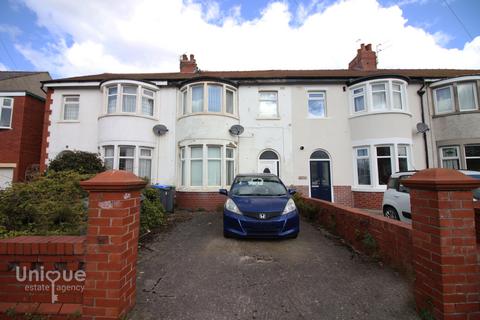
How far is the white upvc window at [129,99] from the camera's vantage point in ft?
33.9

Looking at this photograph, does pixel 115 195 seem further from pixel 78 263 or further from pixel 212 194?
pixel 212 194

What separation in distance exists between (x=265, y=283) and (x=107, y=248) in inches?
79.3

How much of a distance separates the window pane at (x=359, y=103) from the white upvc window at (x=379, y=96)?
430 millimetres

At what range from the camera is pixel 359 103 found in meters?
10.8

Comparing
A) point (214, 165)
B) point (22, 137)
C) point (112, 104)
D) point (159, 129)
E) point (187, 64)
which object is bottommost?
point (214, 165)

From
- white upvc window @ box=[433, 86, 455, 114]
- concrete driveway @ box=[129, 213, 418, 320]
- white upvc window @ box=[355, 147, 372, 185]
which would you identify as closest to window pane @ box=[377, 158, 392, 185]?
white upvc window @ box=[355, 147, 372, 185]

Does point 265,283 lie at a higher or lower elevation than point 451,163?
lower

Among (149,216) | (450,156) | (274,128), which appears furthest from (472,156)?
(149,216)

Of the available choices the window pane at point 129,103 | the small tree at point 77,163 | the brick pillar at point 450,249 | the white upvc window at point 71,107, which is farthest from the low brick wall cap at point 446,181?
the white upvc window at point 71,107

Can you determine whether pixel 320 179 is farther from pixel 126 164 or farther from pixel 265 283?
pixel 126 164

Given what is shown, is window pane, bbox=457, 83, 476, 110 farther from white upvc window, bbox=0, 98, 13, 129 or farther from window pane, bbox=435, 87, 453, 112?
white upvc window, bbox=0, 98, 13, 129

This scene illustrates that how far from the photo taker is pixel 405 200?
566cm

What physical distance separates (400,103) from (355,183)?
434 cm

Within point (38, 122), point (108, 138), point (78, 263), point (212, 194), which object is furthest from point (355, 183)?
point (38, 122)
